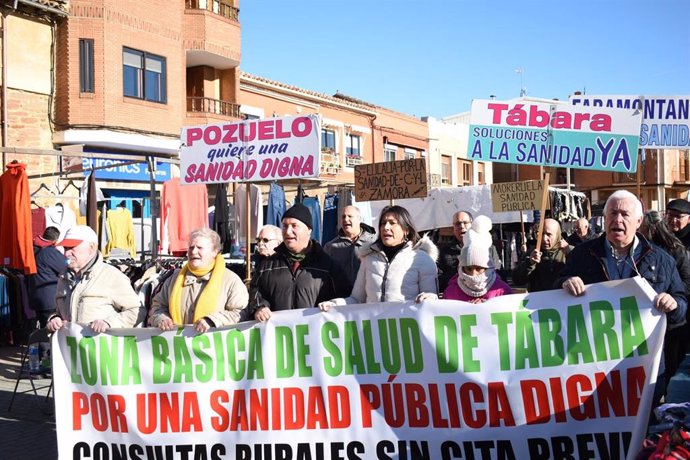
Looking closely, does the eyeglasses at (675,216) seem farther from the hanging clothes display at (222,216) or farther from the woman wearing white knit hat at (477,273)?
the hanging clothes display at (222,216)

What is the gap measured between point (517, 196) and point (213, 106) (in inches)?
682

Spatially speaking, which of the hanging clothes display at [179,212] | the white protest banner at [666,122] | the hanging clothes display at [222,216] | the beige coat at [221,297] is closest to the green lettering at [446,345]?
the beige coat at [221,297]

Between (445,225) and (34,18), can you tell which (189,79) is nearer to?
(34,18)

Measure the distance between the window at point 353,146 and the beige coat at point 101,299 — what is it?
100 ft

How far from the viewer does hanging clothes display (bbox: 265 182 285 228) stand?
13.8 meters

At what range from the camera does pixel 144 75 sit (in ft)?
76.6

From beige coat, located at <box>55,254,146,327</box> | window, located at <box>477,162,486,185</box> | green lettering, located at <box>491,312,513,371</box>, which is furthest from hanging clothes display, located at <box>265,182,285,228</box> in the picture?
window, located at <box>477,162,486,185</box>

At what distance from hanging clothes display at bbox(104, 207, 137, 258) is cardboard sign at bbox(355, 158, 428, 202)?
5.75 m

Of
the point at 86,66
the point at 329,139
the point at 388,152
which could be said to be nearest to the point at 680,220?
the point at 86,66

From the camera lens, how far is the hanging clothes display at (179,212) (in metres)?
12.6

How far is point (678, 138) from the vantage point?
10820 mm

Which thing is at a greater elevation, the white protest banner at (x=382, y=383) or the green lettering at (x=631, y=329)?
the green lettering at (x=631, y=329)

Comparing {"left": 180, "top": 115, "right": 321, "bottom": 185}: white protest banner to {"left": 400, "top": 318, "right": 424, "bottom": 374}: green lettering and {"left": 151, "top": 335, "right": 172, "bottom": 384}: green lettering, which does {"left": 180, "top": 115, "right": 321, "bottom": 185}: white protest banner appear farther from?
{"left": 400, "top": 318, "right": 424, "bottom": 374}: green lettering

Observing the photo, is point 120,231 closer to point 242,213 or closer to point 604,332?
point 242,213
